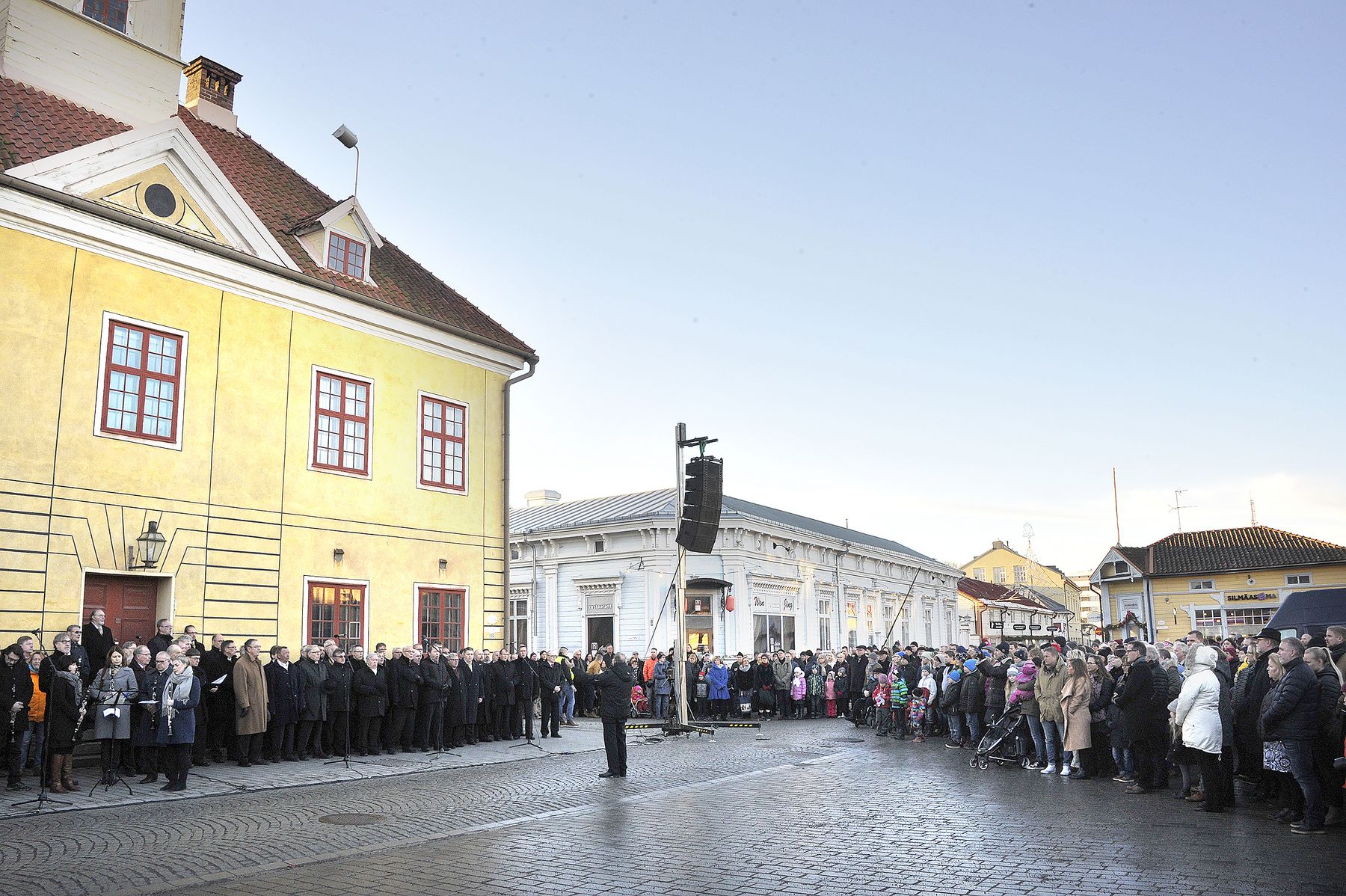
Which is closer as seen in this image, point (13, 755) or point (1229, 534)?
point (13, 755)

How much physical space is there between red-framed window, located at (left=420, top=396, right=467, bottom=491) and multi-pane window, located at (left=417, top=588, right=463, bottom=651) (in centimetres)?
211

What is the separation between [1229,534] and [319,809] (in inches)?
2025

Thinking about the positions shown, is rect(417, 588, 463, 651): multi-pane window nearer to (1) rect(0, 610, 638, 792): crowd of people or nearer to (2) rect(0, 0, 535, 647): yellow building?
(2) rect(0, 0, 535, 647): yellow building

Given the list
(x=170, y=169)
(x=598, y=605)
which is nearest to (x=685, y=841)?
(x=170, y=169)

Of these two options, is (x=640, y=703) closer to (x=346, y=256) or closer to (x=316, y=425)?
(x=316, y=425)

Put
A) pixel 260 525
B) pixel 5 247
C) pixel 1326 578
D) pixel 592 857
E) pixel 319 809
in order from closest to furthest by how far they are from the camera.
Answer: pixel 592 857 < pixel 319 809 < pixel 5 247 < pixel 260 525 < pixel 1326 578

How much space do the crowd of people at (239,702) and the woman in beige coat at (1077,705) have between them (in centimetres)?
961

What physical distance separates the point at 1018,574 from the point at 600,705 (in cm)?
8402

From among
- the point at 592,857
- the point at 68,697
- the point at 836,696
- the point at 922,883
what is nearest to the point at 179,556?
the point at 68,697

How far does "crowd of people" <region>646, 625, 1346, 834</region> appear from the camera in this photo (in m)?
9.55

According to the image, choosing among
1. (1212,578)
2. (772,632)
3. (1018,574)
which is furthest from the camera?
(1018,574)

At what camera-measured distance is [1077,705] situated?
44.0ft

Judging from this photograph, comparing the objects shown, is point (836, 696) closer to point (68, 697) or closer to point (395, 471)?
point (395, 471)

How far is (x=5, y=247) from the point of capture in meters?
14.0
